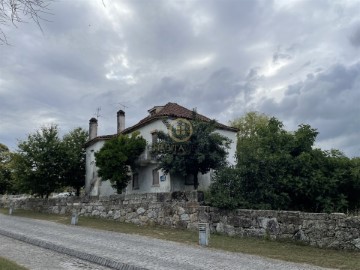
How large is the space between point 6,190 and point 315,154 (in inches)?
1506

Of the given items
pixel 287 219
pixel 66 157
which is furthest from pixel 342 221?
pixel 66 157

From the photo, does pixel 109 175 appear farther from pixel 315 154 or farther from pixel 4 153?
pixel 4 153

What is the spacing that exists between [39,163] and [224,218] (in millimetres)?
19776

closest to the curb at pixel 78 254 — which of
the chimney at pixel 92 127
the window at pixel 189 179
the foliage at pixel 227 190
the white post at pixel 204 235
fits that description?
the white post at pixel 204 235

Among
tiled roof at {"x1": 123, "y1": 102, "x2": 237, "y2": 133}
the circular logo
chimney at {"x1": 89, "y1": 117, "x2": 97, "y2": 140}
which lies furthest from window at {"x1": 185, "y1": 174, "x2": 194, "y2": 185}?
chimney at {"x1": 89, "y1": 117, "x2": 97, "y2": 140}

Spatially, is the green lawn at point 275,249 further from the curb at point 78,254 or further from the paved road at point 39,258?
the paved road at point 39,258

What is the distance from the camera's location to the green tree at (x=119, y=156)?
28562mm

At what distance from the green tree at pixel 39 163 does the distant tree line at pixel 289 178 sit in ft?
59.1

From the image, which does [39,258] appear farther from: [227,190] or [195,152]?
[195,152]

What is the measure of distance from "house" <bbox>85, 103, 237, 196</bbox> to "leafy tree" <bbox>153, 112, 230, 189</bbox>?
1751 millimetres

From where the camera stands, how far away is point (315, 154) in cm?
1694

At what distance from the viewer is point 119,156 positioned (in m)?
28.4

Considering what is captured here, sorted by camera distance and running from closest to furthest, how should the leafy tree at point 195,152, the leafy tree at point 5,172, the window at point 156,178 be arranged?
the leafy tree at point 195,152 → the window at point 156,178 → the leafy tree at point 5,172

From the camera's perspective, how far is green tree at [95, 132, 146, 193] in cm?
2856
